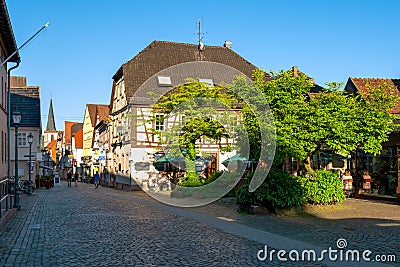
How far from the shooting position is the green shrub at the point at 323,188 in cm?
1650

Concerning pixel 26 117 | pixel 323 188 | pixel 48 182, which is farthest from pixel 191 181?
pixel 48 182

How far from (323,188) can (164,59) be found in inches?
1041

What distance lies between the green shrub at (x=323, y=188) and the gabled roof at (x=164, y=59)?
23115 mm

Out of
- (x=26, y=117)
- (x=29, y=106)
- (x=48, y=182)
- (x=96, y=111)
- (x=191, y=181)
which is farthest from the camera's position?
(x=96, y=111)

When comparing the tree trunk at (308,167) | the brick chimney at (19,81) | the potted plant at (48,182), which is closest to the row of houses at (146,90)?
the potted plant at (48,182)

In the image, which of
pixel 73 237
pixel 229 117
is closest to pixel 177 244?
pixel 73 237

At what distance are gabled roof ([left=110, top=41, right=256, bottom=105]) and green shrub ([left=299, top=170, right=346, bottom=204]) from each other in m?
23.1

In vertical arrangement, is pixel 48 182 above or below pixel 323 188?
below

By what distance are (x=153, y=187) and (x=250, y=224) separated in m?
19.2

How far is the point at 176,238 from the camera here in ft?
38.4

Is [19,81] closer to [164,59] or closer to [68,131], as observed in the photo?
[164,59]

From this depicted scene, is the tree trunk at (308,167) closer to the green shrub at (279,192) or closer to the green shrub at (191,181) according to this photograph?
the green shrub at (279,192)

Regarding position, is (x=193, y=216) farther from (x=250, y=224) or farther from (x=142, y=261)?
(x=142, y=261)

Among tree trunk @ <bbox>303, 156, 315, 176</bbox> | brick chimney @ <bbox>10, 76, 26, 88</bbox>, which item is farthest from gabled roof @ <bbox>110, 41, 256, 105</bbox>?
tree trunk @ <bbox>303, 156, 315, 176</bbox>
